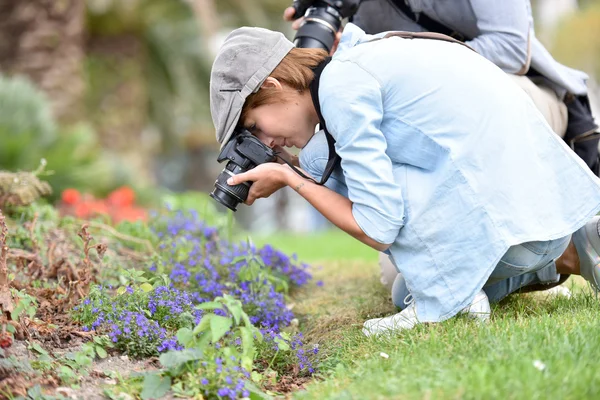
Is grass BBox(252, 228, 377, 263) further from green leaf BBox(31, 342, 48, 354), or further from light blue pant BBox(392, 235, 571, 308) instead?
green leaf BBox(31, 342, 48, 354)

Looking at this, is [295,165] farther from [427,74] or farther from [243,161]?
[427,74]

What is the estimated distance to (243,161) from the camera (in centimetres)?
Answer: 281

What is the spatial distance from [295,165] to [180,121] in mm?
12189

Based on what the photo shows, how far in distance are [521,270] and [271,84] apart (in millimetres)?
1122

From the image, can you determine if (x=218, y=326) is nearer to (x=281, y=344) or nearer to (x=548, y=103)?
(x=281, y=344)

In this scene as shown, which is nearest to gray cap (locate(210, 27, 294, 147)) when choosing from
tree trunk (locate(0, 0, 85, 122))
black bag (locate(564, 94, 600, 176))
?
black bag (locate(564, 94, 600, 176))

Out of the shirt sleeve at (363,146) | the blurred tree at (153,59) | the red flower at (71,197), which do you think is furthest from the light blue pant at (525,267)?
the blurred tree at (153,59)

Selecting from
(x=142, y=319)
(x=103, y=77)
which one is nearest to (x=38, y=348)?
(x=142, y=319)

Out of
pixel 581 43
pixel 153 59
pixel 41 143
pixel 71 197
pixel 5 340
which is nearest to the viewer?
pixel 5 340

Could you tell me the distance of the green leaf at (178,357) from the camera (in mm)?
2311

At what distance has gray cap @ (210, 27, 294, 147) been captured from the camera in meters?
2.72

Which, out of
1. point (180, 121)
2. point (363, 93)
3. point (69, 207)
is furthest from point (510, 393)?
point (180, 121)

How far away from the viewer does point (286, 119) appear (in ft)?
9.20

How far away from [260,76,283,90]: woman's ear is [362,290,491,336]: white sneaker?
93 centimetres
